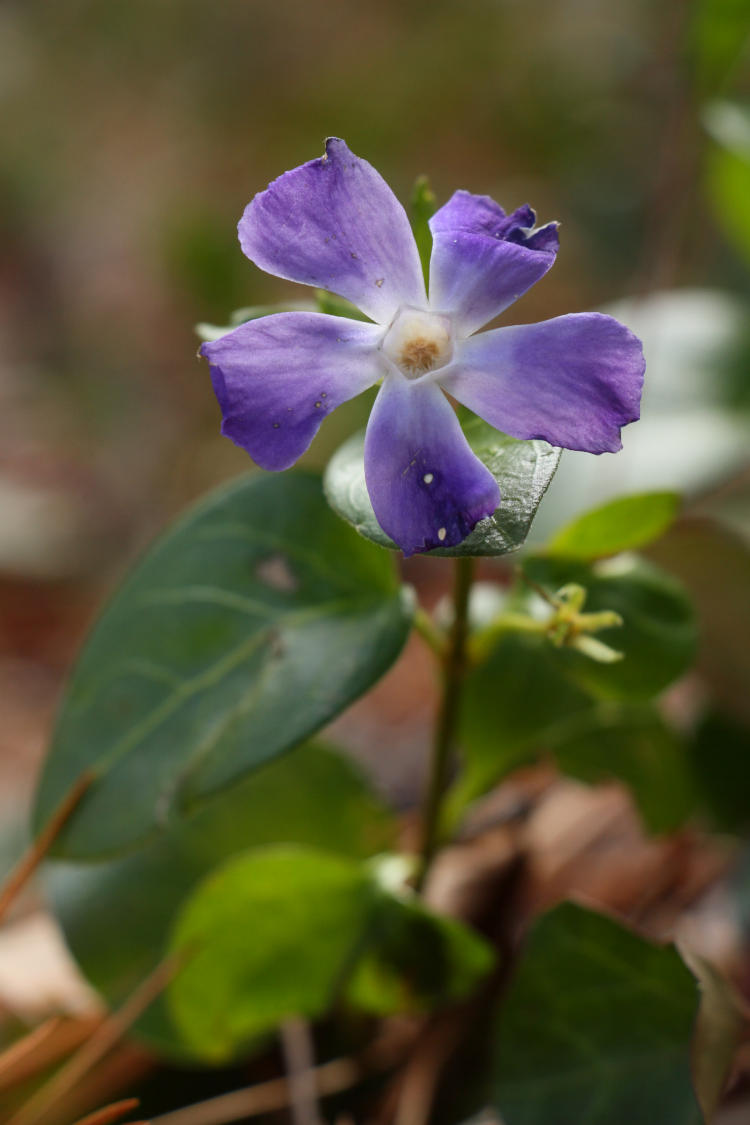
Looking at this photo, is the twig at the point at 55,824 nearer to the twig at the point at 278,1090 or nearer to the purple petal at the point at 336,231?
the twig at the point at 278,1090

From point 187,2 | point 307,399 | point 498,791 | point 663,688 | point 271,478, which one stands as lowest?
point 498,791

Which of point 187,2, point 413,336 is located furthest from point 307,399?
point 187,2

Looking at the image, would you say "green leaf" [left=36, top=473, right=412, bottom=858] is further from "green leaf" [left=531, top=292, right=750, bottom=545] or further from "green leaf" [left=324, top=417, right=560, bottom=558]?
"green leaf" [left=531, top=292, right=750, bottom=545]

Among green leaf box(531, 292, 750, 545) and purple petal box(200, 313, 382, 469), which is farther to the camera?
green leaf box(531, 292, 750, 545)

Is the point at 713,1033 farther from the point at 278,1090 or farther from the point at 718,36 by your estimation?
the point at 718,36

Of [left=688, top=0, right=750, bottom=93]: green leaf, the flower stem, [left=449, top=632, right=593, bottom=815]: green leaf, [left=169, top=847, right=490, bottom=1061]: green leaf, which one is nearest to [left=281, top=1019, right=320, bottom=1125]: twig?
[left=169, top=847, right=490, bottom=1061]: green leaf

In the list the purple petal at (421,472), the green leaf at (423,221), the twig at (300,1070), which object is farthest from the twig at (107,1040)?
the green leaf at (423,221)

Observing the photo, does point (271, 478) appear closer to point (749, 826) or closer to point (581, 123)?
point (749, 826)
